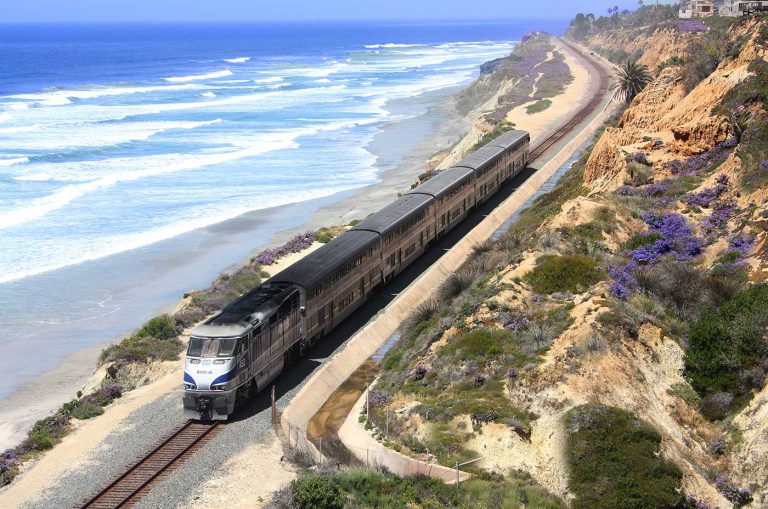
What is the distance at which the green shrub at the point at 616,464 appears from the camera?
19.1m

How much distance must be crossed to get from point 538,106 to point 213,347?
61.8 m

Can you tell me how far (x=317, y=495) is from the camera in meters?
19.1

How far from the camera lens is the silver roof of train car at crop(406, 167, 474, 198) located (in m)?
39.7

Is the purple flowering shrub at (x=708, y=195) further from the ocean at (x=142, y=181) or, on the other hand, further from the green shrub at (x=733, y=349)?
the ocean at (x=142, y=181)

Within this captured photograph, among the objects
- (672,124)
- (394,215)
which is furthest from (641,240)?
(672,124)

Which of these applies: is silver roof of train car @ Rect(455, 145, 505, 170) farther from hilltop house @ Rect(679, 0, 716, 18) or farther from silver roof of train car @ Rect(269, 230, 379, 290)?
hilltop house @ Rect(679, 0, 716, 18)

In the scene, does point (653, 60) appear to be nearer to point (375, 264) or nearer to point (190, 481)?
point (375, 264)

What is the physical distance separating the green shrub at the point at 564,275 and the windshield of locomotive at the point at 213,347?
899cm

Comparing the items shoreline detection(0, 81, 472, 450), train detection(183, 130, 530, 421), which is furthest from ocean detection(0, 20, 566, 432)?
train detection(183, 130, 530, 421)

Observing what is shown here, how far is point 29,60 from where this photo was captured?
187250 millimetres

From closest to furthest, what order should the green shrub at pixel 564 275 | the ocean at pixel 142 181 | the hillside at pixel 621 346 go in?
the hillside at pixel 621 346, the green shrub at pixel 564 275, the ocean at pixel 142 181

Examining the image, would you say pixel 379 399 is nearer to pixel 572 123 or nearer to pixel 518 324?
pixel 518 324

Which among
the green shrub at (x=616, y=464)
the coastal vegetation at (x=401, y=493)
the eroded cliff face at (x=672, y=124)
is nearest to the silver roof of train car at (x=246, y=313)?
the coastal vegetation at (x=401, y=493)

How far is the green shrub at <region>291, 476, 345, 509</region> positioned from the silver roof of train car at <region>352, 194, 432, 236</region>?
14898 millimetres
